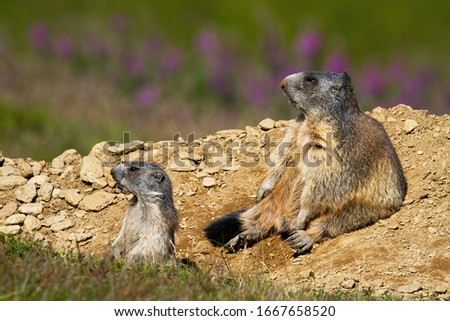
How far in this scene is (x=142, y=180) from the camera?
31.8 feet

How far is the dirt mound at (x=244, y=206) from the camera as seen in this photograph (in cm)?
914

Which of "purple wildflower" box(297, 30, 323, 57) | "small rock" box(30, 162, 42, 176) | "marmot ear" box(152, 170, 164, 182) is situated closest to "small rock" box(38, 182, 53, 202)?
"small rock" box(30, 162, 42, 176)

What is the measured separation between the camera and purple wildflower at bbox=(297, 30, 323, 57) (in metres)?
18.2

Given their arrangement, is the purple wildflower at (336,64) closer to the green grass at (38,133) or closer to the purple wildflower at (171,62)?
the purple wildflower at (171,62)

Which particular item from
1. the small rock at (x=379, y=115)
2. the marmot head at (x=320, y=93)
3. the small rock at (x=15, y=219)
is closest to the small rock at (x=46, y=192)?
the small rock at (x=15, y=219)

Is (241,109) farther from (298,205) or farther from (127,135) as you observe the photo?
(298,205)

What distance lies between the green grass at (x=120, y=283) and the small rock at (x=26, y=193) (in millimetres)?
2184

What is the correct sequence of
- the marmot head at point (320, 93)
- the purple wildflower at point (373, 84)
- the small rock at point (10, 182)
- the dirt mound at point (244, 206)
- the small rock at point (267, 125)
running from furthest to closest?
the purple wildflower at point (373, 84), the small rock at point (267, 125), the small rock at point (10, 182), the marmot head at point (320, 93), the dirt mound at point (244, 206)

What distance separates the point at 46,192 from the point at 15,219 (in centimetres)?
51

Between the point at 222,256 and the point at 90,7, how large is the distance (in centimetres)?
2170

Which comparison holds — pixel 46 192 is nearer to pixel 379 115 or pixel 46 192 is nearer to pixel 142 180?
pixel 142 180

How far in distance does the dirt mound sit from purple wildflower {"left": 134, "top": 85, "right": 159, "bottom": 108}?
22.7 ft

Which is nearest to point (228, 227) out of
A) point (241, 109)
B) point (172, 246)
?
point (172, 246)

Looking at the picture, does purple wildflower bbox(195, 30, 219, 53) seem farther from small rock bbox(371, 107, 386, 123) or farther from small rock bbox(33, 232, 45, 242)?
small rock bbox(33, 232, 45, 242)
